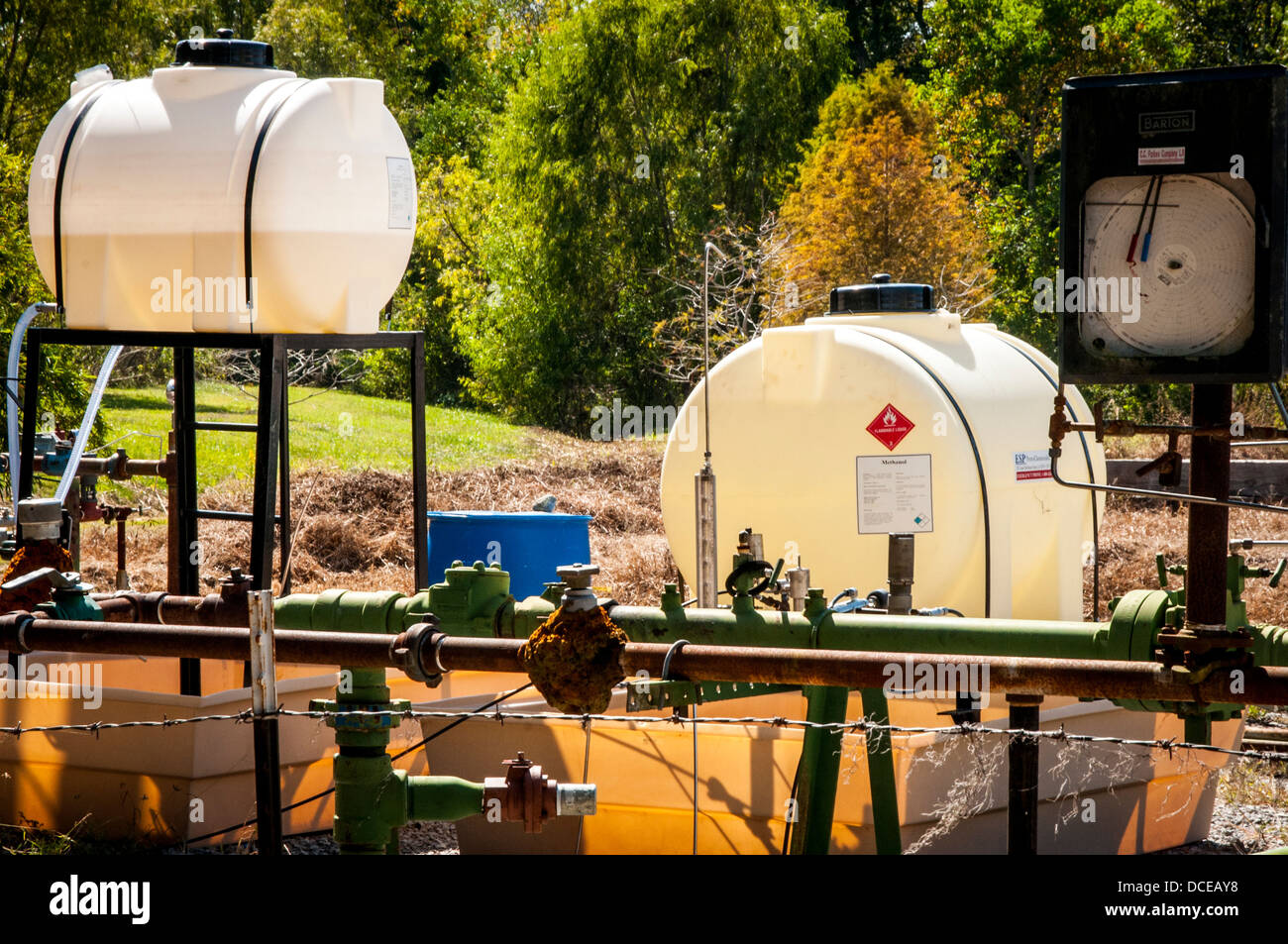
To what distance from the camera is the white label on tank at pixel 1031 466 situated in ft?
22.8

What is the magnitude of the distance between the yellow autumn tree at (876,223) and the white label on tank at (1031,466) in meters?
15.2

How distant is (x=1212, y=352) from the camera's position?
3219mm

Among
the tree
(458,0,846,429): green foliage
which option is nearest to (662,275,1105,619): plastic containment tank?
(458,0,846,429): green foliage

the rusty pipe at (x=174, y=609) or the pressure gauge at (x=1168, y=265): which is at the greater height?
the pressure gauge at (x=1168, y=265)

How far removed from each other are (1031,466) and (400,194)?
A: 3178 millimetres

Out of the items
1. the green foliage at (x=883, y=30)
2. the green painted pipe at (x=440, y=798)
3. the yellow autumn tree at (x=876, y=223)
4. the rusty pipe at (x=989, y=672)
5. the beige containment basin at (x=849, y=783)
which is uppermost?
the green foliage at (x=883, y=30)

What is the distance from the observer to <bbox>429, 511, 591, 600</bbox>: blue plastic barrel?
25.4 feet

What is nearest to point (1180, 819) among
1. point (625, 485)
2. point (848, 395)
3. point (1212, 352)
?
point (848, 395)

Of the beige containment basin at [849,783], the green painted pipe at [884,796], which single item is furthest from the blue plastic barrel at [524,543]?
the green painted pipe at [884,796]

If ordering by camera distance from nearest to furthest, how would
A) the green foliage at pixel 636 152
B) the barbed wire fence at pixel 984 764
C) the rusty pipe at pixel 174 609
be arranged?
1. the rusty pipe at pixel 174 609
2. the barbed wire fence at pixel 984 764
3. the green foliage at pixel 636 152

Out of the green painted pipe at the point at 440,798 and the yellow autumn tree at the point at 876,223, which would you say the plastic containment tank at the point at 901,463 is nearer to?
the green painted pipe at the point at 440,798

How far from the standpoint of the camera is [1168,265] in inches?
130
